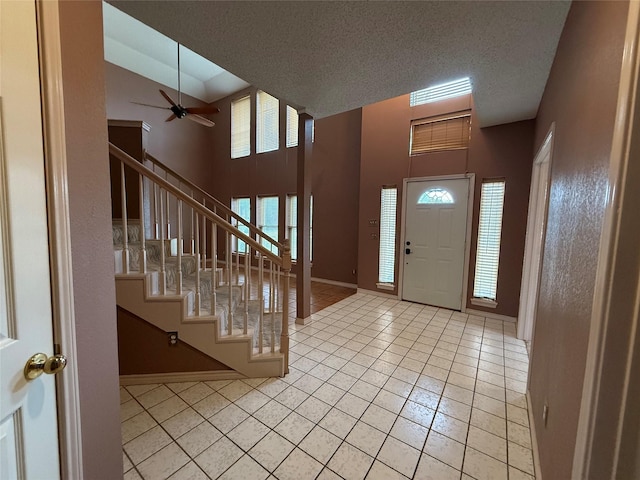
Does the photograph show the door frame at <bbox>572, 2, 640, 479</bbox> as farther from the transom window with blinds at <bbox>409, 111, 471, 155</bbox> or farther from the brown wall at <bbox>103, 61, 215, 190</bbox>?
the brown wall at <bbox>103, 61, 215, 190</bbox>

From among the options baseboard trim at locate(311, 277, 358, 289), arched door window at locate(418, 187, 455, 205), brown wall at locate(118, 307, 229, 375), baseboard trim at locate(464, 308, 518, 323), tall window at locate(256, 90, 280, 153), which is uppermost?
tall window at locate(256, 90, 280, 153)

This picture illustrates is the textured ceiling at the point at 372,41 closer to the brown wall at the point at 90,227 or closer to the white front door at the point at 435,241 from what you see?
the brown wall at the point at 90,227

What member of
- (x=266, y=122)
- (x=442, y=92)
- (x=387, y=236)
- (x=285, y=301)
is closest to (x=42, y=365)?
(x=285, y=301)

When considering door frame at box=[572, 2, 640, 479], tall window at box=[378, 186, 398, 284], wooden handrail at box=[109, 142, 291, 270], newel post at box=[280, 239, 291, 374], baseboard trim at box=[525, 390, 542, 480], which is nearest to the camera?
door frame at box=[572, 2, 640, 479]

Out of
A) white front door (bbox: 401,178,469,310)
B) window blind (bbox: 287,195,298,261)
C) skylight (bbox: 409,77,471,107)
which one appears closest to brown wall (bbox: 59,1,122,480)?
skylight (bbox: 409,77,471,107)

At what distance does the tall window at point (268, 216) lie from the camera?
6.56m

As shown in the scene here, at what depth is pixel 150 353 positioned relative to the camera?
211 centimetres

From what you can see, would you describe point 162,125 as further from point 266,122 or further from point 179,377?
point 179,377

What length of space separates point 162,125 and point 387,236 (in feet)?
20.3

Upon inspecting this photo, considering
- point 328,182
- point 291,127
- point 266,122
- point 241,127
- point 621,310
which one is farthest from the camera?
point 241,127

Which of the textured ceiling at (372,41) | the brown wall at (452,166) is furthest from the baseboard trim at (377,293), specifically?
the textured ceiling at (372,41)

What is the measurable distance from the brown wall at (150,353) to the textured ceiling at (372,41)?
7.32 ft

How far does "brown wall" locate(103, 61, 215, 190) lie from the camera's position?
5508 mm

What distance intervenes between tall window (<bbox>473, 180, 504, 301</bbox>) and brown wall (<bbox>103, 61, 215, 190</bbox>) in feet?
23.3
